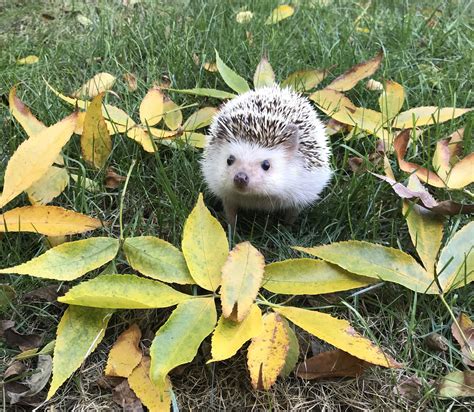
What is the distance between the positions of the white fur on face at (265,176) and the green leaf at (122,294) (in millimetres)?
722

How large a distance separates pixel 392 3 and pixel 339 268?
3200mm

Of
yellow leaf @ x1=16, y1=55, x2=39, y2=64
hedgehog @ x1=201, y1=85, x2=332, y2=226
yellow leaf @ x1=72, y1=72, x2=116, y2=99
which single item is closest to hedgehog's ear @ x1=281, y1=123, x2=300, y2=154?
hedgehog @ x1=201, y1=85, x2=332, y2=226

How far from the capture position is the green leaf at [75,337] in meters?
1.84

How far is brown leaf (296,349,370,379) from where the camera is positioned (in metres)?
1.92

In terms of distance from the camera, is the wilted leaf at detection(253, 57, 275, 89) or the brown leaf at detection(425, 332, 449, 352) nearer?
the brown leaf at detection(425, 332, 449, 352)

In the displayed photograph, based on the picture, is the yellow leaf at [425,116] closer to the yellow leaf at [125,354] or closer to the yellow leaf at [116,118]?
the yellow leaf at [116,118]

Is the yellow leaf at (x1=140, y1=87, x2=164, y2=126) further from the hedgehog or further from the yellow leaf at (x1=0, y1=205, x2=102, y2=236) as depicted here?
the yellow leaf at (x1=0, y1=205, x2=102, y2=236)

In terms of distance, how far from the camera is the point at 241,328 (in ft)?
6.08

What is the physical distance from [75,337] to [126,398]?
0.89 ft

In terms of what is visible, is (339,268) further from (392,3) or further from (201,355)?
(392,3)

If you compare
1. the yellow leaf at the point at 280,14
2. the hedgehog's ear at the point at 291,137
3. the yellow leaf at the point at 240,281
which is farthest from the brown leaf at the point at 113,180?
the yellow leaf at the point at 280,14

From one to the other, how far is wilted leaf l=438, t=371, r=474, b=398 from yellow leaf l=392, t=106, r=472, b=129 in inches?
51.9

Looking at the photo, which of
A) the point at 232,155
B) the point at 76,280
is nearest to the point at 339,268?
the point at 232,155

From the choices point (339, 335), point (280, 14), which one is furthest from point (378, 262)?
point (280, 14)
